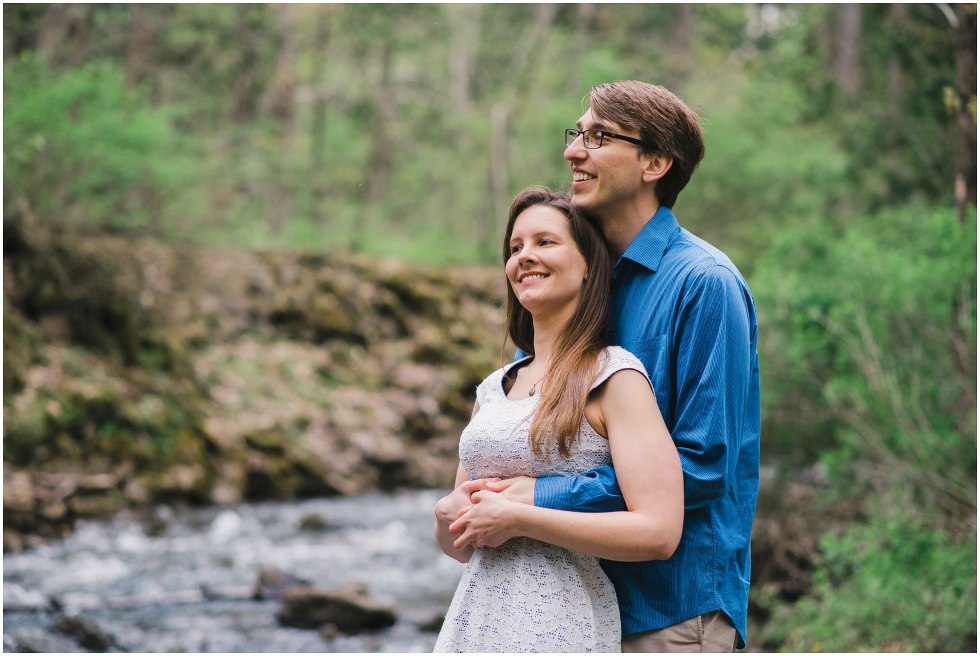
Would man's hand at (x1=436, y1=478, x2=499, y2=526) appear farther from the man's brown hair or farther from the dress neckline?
the man's brown hair

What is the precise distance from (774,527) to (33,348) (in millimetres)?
8524

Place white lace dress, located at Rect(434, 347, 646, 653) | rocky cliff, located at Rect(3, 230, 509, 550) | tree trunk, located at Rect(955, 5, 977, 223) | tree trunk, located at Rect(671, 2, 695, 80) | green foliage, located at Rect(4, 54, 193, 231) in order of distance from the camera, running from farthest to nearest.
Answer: tree trunk, located at Rect(671, 2, 695, 80), green foliage, located at Rect(4, 54, 193, 231), rocky cliff, located at Rect(3, 230, 509, 550), tree trunk, located at Rect(955, 5, 977, 223), white lace dress, located at Rect(434, 347, 646, 653)

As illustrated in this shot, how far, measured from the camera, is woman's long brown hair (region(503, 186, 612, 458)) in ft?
7.16

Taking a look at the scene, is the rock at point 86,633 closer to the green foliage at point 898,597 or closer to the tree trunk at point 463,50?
the green foliage at point 898,597

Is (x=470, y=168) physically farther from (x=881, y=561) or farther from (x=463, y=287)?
(x=881, y=561)

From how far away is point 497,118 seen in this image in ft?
71.6

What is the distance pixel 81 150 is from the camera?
12.4m

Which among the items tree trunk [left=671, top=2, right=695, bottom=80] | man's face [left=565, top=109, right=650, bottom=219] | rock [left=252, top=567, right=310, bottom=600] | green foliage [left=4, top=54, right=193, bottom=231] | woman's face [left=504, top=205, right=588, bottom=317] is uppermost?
tree trunk [left=671, top=2, right=695, bottom=80]

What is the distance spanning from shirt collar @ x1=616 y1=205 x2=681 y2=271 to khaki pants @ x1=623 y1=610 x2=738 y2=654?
849 millimetres

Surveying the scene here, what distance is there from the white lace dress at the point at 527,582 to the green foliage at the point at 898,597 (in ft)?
13.1

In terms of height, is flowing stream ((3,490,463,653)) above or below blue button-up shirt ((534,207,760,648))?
below

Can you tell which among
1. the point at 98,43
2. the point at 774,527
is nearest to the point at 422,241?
the point at 98,43

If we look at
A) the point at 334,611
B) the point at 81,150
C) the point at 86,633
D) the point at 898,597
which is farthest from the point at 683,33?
the point at 86,633

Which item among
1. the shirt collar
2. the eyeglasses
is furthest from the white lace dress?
the eyeglasses
